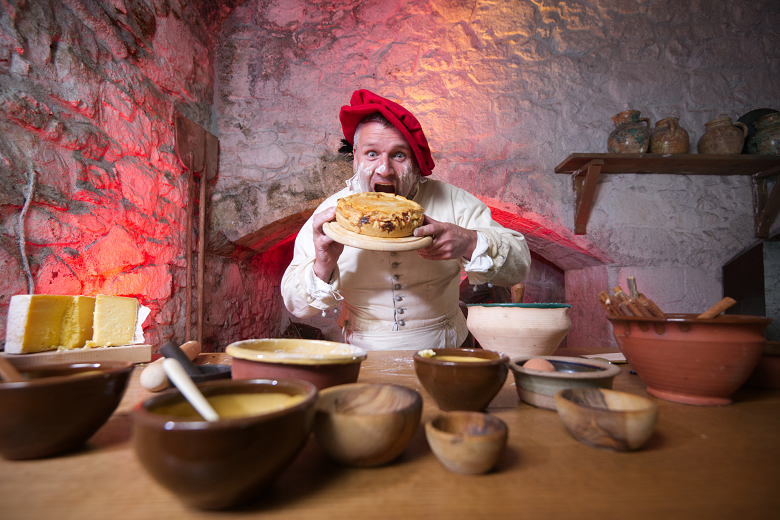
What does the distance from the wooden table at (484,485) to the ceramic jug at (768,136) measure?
3.26 m

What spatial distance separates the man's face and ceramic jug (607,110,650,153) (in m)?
1.95

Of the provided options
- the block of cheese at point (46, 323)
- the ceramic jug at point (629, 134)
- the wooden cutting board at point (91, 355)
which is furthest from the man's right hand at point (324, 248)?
the ceramic jug at point (629, 134)

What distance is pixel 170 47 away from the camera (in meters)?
2.56

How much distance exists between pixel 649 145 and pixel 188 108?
357cm

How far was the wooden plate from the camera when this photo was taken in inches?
50.9

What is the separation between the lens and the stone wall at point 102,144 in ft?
5.26

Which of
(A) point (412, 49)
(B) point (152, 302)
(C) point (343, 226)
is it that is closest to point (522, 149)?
(A) point (412, 49)

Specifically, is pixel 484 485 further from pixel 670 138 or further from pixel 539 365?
pixel 670 138

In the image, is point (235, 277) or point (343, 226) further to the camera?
point (235, 277)

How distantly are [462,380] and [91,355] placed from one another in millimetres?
1308

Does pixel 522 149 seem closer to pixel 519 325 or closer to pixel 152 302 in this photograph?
pixel 519 325

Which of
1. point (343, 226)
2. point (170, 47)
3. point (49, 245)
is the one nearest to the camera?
point (343, 226)

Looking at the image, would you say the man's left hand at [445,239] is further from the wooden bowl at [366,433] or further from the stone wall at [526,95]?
the stone wall at [526,95]

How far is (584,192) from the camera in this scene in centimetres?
293
